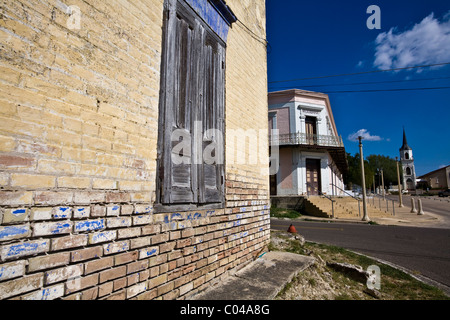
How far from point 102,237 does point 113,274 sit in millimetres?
321

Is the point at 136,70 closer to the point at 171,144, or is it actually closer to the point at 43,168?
the point at 171,144

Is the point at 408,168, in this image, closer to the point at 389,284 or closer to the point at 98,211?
the point at 389,284

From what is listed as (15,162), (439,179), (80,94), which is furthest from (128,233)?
(439,179)

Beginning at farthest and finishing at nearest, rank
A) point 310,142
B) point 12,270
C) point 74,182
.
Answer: point 310,142
point 74,182
point 12,270

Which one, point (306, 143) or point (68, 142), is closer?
point (68, 142)

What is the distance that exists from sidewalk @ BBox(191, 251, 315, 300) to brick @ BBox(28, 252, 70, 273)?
151 centimetres

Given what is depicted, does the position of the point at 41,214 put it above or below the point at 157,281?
above

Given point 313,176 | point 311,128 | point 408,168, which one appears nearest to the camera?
point 313,176

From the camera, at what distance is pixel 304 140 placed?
2044 centimetres

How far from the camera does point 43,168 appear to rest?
1581 mm

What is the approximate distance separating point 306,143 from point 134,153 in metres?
19.8

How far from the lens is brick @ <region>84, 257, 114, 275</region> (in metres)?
1.77

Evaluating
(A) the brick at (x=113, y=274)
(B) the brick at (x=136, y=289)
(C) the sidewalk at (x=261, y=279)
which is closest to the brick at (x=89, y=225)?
(A) the brick at (x=113, y=274)
